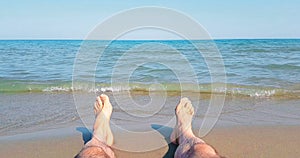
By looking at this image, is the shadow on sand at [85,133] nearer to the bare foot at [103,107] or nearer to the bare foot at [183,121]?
the bare foot at [103,107]

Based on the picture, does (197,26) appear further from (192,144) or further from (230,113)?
(230,113)

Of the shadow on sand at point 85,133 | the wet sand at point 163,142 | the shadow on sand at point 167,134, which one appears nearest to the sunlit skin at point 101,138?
the wet sand at point 163,142

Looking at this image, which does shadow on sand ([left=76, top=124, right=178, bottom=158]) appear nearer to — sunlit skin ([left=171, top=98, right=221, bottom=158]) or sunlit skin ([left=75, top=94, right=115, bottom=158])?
sunlit skin ([left=171, top=98, right=221, bottom=158])

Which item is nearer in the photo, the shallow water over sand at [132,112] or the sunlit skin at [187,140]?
the sunlit skin at [187,140]

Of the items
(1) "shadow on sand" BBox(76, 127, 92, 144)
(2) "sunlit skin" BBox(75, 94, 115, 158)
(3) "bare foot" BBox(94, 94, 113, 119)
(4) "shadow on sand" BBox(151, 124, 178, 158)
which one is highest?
(3) "bare foot" BBox(94, 94, 113, 119)

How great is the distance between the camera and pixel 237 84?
7488 millimetres

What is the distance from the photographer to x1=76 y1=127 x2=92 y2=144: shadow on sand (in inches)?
147

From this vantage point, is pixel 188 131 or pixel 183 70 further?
pixel 183 70

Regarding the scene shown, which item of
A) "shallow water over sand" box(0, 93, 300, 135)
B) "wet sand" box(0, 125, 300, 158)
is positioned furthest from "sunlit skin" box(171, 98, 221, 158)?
"shallow water over sand" box(0, 93, 300, 135)

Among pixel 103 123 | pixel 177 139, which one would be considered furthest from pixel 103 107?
pixel 177 139

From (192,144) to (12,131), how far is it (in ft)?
8.19

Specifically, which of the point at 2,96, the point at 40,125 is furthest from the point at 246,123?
the point at 2,96

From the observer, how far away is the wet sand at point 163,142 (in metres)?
3.31

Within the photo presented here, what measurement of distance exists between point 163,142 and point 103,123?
0.70 metres
